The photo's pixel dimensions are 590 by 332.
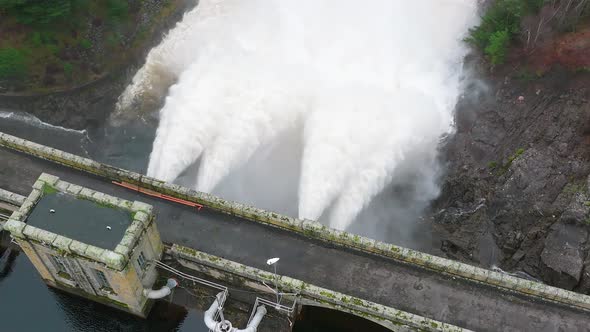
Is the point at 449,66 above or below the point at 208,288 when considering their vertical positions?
above

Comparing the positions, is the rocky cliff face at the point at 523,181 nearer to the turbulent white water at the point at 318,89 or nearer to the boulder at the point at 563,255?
the boulder at the point at 563,255

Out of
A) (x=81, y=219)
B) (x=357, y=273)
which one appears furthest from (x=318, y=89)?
(x=81, y=219)

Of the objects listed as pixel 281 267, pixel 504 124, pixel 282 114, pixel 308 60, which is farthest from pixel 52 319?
pixel 504 124

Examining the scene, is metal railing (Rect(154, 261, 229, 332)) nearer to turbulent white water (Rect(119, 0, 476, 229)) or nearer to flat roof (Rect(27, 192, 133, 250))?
flat roof (Rect(27, 192, 133, 250))

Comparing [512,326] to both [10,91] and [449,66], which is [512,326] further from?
[10,91]

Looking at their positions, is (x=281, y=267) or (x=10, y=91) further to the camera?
(x=10, y=91)

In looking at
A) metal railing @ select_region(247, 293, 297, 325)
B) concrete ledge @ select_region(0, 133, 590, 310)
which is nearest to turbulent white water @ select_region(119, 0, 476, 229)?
concrete ledge @ select_region(0, 133, 590, 310)
